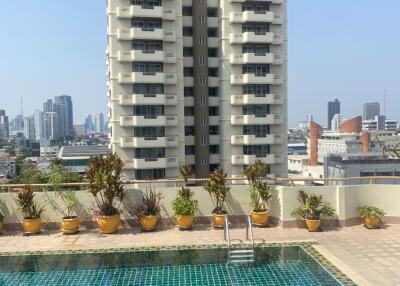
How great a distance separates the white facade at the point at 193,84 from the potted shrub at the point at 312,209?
2958 cm

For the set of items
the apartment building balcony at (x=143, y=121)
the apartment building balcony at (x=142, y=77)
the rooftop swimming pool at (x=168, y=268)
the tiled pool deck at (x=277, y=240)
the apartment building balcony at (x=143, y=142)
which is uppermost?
the apartment building balcony at (x=142, y=77)

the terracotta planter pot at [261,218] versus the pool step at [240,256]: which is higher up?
the terracotta planter pot at [261,218]

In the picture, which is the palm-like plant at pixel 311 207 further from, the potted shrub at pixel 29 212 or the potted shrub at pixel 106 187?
the potted shrub at pixel 29 212

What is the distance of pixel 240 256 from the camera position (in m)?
11.2

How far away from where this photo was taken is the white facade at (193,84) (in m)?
41.9

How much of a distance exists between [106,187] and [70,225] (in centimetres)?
187

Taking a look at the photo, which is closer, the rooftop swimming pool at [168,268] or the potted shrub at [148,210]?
the rooftop swimming pool at [168,268]

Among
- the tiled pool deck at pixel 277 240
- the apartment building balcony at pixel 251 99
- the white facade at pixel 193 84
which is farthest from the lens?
the apartment building balcony at pixel 251 99

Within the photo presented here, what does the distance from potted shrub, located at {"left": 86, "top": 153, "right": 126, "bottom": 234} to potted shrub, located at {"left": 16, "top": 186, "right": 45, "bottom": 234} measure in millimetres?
2102

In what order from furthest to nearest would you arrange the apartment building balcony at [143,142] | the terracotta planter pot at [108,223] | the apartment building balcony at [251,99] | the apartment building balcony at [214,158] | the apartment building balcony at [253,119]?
the apartment building balcony at [214,158]
the apartment building balcony at [253,119]
the apartment building balcony at [251,99]
the apartment building balcony at [143,142]
the terracotta planter pot at [108,223]

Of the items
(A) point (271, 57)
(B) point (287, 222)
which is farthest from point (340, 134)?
(B) point (287, 222)

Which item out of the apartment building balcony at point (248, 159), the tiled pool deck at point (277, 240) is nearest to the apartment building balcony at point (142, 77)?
the apartment building balcony at point (248, 159)

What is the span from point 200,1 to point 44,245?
39832mm

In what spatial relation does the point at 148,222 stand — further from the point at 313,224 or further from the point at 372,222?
the point at 372,222
